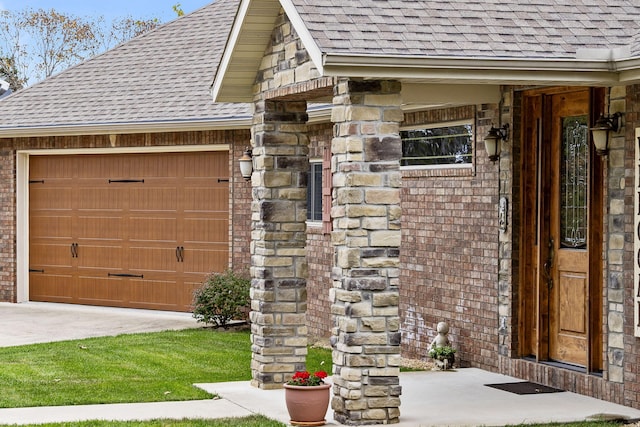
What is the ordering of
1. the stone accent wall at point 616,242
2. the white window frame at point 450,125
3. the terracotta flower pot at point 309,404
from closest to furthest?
1. the terracotta flower pot at point 309,404
2. the stone accent wall at point 616,242
3. the white window frame at point 450,125

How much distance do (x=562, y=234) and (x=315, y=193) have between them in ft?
17.9

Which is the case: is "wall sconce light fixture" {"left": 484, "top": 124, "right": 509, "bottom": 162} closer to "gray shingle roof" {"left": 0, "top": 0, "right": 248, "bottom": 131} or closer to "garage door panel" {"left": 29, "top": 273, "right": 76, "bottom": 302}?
"gray shingle roof" {"left": 0, "top": 0, "right": 248, "bottom": 131}

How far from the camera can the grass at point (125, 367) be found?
11.0 metres

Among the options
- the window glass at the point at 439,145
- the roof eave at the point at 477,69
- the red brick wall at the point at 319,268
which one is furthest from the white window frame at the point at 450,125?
the roof eave at the point at 477,69

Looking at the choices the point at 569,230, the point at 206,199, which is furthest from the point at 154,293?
the point at 569,230

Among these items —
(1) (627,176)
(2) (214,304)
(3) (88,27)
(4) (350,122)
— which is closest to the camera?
(4) (350,122)

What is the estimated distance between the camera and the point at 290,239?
11.2 metres

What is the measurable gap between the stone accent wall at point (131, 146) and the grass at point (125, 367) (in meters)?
1.87

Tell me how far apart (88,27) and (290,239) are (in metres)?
31.7

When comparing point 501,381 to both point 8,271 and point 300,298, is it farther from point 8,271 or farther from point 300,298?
point 8,271

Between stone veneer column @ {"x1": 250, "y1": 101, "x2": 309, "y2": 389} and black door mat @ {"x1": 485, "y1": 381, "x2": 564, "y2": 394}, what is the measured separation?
1.96m

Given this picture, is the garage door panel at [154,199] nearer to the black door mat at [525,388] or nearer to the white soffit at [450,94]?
the white soffit at [450,94]

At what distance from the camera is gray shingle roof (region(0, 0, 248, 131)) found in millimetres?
18328

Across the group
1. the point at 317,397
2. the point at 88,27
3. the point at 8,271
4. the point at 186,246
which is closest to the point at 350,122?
the point at 317,397
